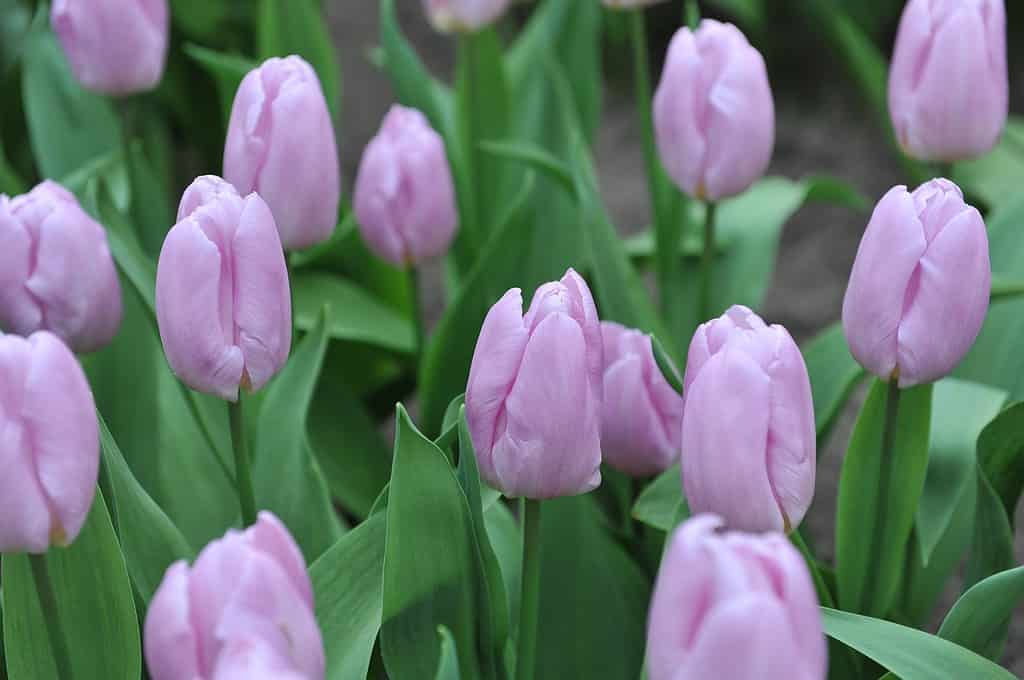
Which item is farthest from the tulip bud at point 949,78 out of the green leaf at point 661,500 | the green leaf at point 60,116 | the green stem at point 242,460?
the green leaf at point 60,116

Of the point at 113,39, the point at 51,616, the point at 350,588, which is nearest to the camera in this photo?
the point at 51,616

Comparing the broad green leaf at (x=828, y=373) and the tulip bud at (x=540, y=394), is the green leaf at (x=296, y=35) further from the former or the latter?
the tulip bud at (x=540, y=394)

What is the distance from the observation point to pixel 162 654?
0.60 m

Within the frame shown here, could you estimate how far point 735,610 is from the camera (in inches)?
19.6

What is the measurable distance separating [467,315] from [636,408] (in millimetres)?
358

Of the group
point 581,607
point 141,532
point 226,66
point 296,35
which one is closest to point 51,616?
point 141,532

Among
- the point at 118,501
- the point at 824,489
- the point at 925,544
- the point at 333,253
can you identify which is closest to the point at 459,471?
the point at 118,501

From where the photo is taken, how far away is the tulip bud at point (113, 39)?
1.17m

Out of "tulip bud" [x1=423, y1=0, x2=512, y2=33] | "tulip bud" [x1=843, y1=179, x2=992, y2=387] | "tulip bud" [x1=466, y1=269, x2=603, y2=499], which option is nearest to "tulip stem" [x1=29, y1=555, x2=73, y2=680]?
"tulip bud" [x1=466, y1=269, x2=603, y2=499]

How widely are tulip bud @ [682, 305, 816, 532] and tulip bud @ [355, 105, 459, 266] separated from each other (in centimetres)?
50

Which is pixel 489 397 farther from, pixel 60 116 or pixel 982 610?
pixel 60 116

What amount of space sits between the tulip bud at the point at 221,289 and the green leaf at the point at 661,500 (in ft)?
0.97

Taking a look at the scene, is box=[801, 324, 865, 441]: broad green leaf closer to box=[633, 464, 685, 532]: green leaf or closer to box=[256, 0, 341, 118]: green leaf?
box=[633, 464, 685, 532]: green leaf

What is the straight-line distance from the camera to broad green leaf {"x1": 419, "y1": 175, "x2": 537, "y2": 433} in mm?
1288
